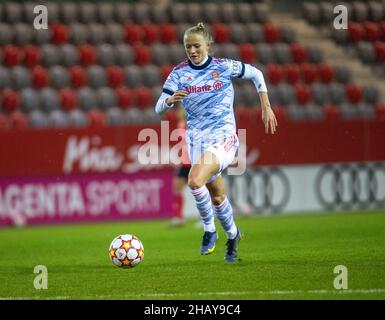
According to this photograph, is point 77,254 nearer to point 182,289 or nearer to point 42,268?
point 42,268

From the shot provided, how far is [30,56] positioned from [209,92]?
1059 centimetres

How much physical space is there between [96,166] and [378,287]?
9.53 meters

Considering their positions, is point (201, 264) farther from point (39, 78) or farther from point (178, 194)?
point (39, 78)

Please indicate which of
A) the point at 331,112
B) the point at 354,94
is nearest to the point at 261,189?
the point at 331,112

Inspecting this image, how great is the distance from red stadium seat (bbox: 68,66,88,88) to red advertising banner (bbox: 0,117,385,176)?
9.21ft

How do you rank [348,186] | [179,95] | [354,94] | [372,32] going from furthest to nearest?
[372,32], [354,94], [348,186], [179,95]

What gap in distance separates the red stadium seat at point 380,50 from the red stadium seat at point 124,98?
624 centimetres

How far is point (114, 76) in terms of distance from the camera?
19.7m

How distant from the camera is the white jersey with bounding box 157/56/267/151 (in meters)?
9.20

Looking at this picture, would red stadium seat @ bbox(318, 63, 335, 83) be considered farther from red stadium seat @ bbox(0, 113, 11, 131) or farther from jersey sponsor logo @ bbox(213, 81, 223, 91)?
jersey sponsor logo @ bbox(213, 81, 223, 91)

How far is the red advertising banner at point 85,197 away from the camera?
16.1m
